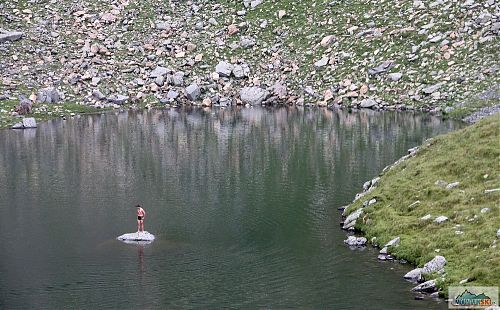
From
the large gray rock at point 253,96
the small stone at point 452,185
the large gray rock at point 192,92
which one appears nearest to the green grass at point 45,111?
the large gray rock at point 192,92

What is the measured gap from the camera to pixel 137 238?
63.6 meters

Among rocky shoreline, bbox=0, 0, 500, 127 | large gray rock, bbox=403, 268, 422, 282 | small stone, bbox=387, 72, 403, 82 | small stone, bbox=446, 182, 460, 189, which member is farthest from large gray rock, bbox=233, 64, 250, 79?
large gray rock, bbox=403, 268, 422, 282

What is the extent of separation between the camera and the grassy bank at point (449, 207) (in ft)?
164

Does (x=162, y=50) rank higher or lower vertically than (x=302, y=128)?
higher

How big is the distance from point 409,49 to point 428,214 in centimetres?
9300

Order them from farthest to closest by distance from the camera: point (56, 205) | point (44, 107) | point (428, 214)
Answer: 1. point (44, 107)
2. point (56, 205)
3. point (428, 214)

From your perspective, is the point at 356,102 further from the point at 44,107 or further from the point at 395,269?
the point at 395,269

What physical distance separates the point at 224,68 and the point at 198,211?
8730 centimetres

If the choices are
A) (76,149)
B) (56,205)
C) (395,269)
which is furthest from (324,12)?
(395,269)

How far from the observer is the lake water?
51.7 m

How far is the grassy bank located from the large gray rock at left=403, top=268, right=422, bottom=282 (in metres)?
1.68

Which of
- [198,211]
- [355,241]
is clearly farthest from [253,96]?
[355,241]

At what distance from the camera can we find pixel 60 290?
52.6 meters

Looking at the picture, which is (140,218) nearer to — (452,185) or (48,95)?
(452,185)
